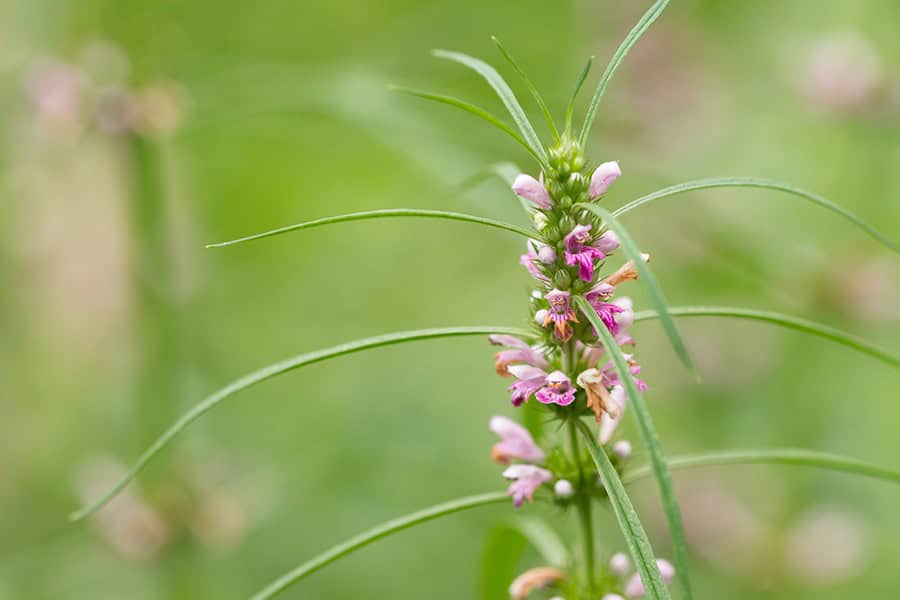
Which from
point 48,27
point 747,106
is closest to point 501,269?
point 747,106

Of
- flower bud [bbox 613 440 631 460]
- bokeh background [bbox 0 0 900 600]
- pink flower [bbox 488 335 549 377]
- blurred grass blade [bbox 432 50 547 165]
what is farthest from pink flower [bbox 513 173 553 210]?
bokeh background [bbox 0 0 900 600]

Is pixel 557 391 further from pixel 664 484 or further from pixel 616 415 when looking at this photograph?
pixel 664 484

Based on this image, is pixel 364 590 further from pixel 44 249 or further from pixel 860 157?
pixel 860 157

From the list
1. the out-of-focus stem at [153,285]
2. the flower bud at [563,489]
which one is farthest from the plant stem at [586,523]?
the out-of-focus stem at [153,285]

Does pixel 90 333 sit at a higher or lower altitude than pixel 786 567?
higher

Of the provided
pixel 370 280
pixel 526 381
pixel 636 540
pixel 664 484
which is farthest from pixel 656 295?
pixel 370 280

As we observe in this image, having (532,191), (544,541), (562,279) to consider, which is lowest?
(544,541)
